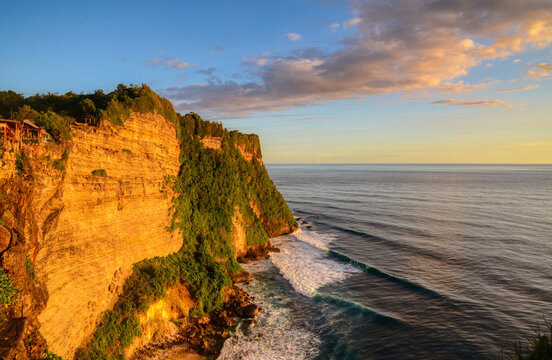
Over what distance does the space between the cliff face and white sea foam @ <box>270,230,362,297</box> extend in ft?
49.0

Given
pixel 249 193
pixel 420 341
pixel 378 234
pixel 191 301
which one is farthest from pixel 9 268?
pixel 378 234

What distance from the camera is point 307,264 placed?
40469mm

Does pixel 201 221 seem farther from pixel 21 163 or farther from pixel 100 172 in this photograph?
pixel 21 163

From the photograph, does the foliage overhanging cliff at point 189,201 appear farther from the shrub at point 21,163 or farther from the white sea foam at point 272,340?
the white sea foam at point 272,340

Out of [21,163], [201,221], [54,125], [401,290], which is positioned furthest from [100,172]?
[401,290]

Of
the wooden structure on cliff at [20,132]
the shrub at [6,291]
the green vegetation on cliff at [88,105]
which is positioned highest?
the green vegetation on cliff at [88,105]

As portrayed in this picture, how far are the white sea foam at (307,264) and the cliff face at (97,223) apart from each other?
14922mm

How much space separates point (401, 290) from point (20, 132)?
116ft

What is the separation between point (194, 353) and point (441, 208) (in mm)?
72255

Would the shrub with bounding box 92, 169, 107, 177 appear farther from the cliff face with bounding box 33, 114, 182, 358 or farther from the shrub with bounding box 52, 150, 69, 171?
the shrub with bounding box 52, 150, 69, 171

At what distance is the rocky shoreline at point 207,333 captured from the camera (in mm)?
22094

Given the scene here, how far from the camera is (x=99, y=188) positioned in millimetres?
21141

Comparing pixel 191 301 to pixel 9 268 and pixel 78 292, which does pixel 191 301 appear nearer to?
pixel 78 292

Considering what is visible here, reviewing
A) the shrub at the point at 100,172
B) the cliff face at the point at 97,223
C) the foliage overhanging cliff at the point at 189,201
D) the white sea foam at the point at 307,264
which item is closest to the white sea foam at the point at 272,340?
the foliage overhanging cliff at the point at 189,201
